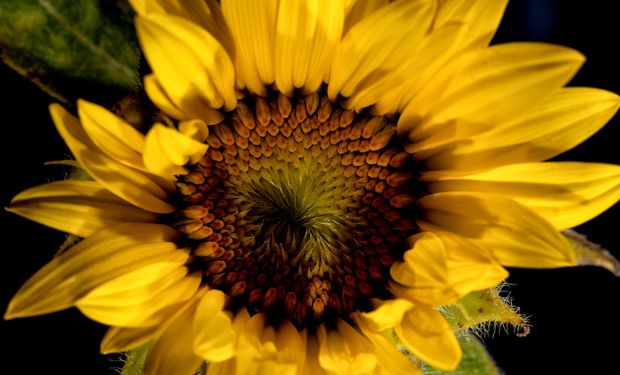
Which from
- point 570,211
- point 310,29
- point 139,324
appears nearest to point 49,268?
point 139,324

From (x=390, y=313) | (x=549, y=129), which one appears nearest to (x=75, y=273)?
(x=390, y=313)

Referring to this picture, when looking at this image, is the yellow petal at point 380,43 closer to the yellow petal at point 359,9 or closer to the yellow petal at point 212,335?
the yellow petal at point 359,9

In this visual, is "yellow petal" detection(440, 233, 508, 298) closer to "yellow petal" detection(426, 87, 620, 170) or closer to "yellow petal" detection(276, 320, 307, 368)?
"yellow petal" detection(426, 87, 620, 170)

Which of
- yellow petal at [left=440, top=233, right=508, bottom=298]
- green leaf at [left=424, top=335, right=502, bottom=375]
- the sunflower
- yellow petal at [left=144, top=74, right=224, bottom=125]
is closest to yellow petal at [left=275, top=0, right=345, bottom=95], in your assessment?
the sunflower

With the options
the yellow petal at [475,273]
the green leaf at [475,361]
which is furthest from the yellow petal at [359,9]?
the green leaf at [475,361]

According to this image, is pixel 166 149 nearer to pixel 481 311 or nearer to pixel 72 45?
pixel 72 45
